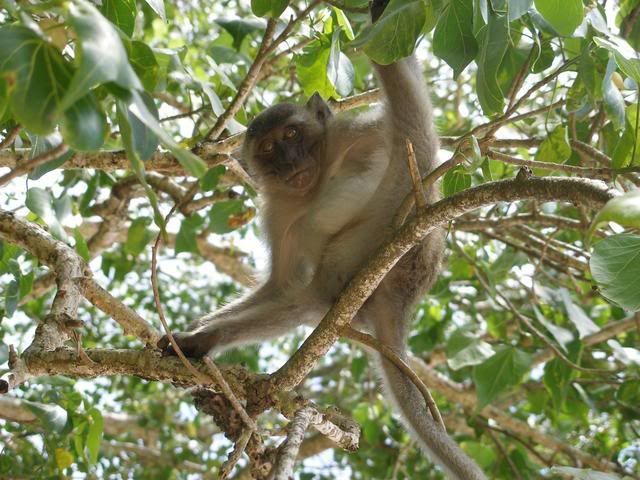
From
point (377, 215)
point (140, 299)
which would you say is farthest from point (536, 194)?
point (140, 299)

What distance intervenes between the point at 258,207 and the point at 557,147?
239 centimetres

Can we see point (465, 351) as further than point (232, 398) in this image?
Yes

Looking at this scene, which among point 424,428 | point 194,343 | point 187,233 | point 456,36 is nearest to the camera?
point 456,36

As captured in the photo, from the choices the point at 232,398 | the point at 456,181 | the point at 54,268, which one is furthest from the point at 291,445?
the point at 54,268

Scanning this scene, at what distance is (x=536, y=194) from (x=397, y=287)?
2179 millimetres

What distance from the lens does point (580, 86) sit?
3.71 m

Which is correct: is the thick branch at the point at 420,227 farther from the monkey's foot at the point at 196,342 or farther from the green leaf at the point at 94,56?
the green leaf at the point at 94,56

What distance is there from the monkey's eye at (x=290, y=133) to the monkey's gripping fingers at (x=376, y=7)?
57.0 inches

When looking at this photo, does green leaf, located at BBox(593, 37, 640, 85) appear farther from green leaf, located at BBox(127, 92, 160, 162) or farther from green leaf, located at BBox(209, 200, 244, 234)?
green leaf, located at BBox(209, 200, 244, 234)

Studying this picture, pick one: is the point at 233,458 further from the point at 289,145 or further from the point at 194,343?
the point at 289,145

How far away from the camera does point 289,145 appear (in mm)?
5066

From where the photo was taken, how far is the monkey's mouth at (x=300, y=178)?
16.3ft

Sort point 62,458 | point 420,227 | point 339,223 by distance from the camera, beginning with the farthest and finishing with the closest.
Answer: point 62,458
point 339,223
point 420,227

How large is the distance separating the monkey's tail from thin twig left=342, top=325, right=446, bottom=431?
79mm
